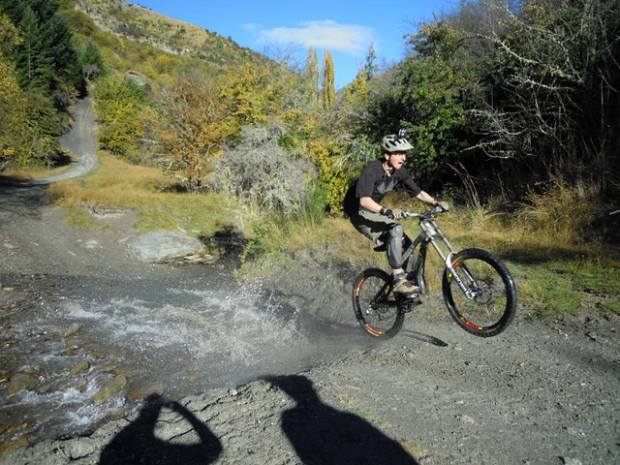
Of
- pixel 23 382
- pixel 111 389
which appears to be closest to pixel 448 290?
pixel 111 389

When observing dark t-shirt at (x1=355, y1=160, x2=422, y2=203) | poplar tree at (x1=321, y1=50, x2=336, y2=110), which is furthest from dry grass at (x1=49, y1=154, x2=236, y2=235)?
poplar tree at (x1=321, y1=50, x2=336, y2=110)

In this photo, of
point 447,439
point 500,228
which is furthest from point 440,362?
point 500,228

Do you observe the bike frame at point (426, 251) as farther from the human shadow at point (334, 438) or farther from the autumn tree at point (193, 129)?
the autumn tree at point (193, 129)

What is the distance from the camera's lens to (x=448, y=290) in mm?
4488

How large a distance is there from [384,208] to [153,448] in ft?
10.0

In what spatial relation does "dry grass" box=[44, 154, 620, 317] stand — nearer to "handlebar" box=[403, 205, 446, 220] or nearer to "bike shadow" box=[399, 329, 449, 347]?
"bike shadow" box=[399, 329, 449, 347]

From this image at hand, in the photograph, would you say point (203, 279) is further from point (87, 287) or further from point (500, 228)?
point (500, 228)

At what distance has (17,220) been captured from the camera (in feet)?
41.5

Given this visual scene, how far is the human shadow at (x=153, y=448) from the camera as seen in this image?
2.86 metres

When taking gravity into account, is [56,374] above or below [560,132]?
below

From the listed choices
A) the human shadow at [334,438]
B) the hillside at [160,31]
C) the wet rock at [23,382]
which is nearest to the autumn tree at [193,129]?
the wet rock at [23,382]

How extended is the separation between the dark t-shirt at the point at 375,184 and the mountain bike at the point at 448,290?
1.56 ft

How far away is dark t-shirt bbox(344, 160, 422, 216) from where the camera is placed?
450cm

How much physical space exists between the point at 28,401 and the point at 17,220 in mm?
10760
